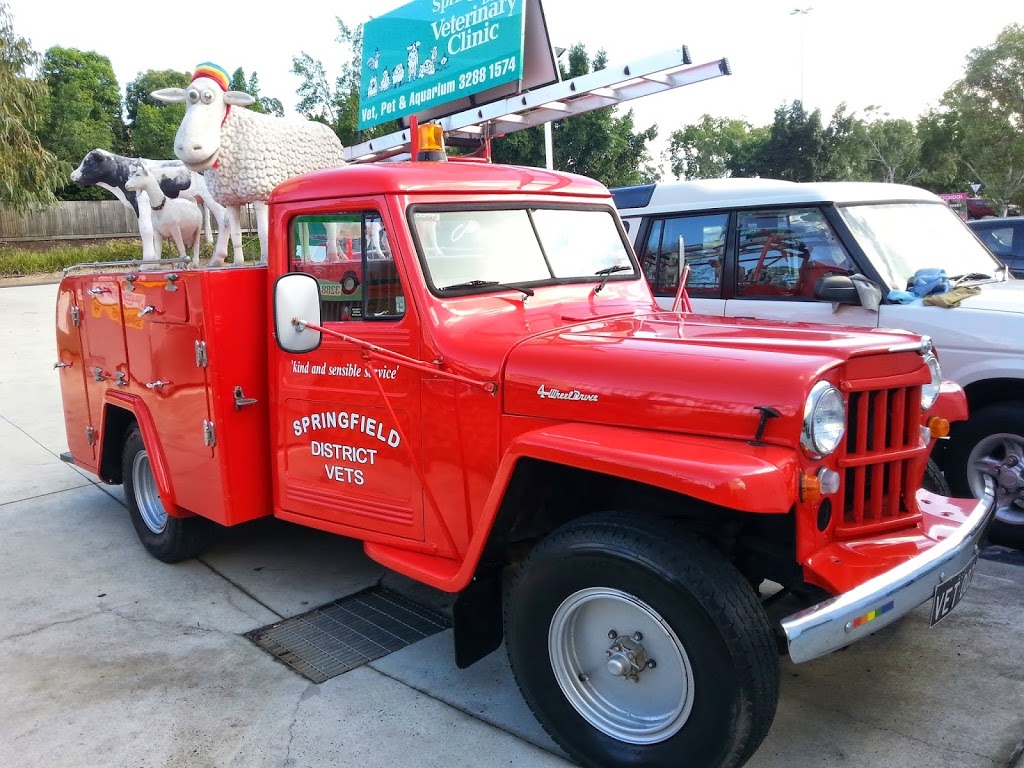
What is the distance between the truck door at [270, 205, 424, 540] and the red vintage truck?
1 cm

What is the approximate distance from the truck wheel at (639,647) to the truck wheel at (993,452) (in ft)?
9.20

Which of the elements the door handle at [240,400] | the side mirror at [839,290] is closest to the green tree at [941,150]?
the side mirror at [839,290]

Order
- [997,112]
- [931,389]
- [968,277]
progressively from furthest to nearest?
1. [997,112]
2. [968,277]
3. [931,389]

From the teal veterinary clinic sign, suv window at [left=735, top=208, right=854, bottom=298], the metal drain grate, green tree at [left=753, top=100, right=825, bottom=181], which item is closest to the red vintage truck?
the metal drain grate

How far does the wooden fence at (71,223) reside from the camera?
25422 mm

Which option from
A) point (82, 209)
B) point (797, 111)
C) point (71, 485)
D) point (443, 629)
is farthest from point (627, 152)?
point (443, 629)

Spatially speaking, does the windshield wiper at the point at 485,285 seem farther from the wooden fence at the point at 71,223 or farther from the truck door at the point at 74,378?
the wooden fence at the point at 71,223

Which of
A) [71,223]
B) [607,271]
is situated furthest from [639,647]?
[71,223]

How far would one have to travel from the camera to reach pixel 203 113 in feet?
17.0

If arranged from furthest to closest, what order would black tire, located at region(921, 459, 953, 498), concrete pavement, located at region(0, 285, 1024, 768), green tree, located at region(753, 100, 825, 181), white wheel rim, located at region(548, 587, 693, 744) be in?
green tree, located at region(753, 100, 825, 181)
black tire, located at region(921, 459, 953, 498)
concrete pavement, located at region(0, 285, 1024, 768)
white wheel rim, located at region(548, 587, 693, 744)

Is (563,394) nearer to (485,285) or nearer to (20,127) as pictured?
(485,285)

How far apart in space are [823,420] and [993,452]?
9.27ft

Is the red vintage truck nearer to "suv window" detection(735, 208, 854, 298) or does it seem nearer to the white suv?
the white suv

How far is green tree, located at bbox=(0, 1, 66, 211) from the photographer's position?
66.6 feet
